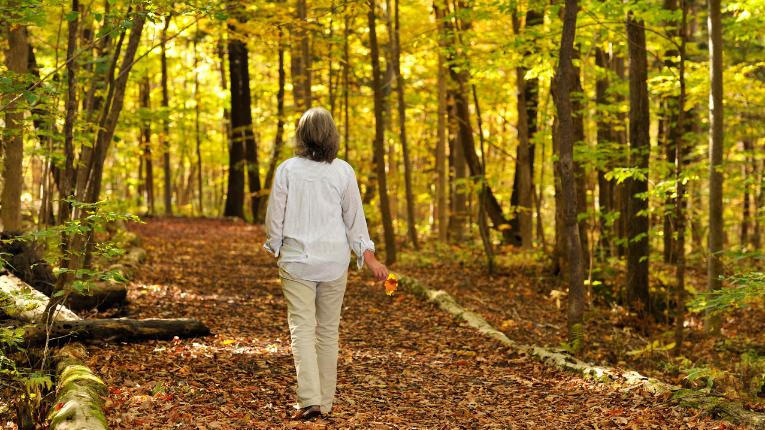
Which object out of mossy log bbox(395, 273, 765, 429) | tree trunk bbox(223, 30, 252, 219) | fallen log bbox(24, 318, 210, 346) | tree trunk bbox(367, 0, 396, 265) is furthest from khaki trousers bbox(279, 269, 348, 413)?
tree trunk bbox(223, 30, 252, 219)

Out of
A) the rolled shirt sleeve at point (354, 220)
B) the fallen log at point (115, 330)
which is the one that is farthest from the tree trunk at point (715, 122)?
the fallen log at point (115, 330)

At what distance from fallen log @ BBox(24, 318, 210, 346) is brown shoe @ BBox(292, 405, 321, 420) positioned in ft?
5.98

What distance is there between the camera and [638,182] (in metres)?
8.92

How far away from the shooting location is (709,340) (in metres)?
7.98

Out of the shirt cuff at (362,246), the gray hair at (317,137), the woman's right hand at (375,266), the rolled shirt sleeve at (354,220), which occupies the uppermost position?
the gray hair at (317,137)

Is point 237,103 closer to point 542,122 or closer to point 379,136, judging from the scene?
point 379,136

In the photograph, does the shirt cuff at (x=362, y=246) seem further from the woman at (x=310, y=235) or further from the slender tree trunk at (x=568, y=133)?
the slender tree trunk at (x=568, y=133)

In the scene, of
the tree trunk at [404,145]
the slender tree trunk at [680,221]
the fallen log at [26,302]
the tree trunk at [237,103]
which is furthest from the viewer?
the tree trunk at [237,103]

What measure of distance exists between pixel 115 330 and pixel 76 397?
1716 millimetres

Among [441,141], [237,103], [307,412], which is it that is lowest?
[307,412]

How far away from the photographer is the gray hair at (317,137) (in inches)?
146

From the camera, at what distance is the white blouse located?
12.1ft

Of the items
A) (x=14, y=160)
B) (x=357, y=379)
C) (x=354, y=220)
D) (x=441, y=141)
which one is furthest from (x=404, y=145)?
(x=354, y=220)

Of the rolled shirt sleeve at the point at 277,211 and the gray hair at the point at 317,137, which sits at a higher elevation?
the gray hair at the point at 317,137
